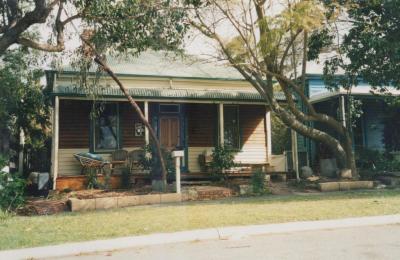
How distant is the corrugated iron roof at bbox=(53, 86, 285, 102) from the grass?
526 cm

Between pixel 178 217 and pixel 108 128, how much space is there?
851cm

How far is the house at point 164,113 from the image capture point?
51.7 ft

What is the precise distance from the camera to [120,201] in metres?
11.8

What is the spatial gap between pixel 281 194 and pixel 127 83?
7.63 metres

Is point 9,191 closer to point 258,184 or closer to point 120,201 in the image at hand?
point 120,201

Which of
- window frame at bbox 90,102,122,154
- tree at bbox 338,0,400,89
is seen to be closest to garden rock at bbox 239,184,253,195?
window frame at bbox 90,102,122,154

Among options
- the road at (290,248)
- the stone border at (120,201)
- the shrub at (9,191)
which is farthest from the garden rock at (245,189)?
the shrub at (9,191)

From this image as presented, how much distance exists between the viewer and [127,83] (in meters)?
17.2

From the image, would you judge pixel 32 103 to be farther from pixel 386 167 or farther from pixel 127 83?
pixel 386 167

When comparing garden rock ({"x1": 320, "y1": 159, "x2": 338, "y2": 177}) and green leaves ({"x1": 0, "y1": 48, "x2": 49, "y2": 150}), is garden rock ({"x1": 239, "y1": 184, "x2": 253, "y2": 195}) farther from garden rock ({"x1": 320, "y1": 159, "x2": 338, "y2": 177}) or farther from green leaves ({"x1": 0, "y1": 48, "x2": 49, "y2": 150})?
green leaves ({"x1": 0, "y1": 48, "x2": 49, "y2": 150})

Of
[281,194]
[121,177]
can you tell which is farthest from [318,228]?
[121,177]

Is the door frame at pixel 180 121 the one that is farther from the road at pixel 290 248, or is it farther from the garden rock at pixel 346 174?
the road at pixel 290 248

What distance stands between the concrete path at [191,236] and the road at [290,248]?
0.61 feet

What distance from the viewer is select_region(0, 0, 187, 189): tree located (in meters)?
11.0
